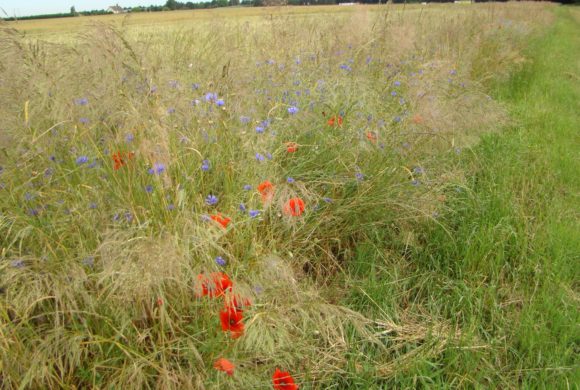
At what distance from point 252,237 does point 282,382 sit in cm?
61

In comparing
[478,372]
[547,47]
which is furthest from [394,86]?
[547,47]

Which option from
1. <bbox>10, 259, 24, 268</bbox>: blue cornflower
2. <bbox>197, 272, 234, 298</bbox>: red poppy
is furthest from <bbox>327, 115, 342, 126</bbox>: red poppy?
<bbox>10, 259, 24, 268</bbox>: blue cornflower

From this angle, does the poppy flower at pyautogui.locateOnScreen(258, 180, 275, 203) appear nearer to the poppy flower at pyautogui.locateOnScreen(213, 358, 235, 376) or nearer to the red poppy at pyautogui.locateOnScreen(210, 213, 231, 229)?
the red poppy at pyautogui.locateOnScreen(210, 213, 231, 229)

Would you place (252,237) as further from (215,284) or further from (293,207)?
(215,284)

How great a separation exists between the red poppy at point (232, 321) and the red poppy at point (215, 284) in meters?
0.06

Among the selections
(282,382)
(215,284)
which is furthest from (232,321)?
(282,382)

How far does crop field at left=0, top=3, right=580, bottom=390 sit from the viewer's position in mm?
1377

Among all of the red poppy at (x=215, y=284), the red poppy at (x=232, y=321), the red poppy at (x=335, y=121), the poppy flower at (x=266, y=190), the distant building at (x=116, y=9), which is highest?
the distant building at (x=116, y=9)

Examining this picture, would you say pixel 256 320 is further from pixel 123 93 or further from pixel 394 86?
pixel 394 86

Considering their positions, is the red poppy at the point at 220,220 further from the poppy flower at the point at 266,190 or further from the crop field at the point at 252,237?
the poppy flower at the point at 266,190

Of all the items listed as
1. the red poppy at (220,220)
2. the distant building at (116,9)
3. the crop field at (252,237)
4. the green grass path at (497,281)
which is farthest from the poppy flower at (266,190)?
the distant building at (116,9)

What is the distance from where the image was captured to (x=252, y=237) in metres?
1.84

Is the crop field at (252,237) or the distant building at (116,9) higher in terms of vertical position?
the distant building at (116,9)

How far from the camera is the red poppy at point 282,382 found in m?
1.37
